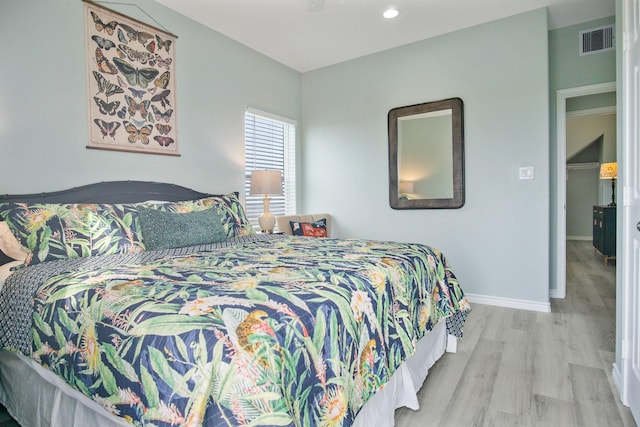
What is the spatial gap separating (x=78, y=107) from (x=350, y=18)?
2.36 m

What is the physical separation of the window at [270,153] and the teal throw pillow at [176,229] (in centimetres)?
133

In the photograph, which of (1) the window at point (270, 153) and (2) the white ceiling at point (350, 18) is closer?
(2) the white ceiling at point (350, 18)

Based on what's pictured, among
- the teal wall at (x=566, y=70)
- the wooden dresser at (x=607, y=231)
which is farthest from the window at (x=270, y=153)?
the wooden dresser at (x=607, y=231)

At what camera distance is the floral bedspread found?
896mm

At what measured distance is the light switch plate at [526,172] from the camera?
3305mm

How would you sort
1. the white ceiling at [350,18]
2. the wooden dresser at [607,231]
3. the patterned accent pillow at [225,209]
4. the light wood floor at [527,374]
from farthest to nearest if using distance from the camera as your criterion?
the wooden dresser at [607,231] < the white ceiling at [350,18] < the patterned accent pillow at [225,209] < the light wood floor at [527,374]

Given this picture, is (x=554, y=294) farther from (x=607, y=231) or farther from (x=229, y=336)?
(x=229, y=336)

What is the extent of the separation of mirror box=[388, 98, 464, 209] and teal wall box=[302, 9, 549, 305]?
0.09m

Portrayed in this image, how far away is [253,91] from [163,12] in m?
1.13

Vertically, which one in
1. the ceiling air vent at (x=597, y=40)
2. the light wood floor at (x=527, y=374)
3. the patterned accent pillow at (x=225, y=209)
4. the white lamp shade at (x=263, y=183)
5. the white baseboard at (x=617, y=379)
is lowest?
the light wood floor at (x=527, y=374)

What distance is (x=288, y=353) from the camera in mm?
1000

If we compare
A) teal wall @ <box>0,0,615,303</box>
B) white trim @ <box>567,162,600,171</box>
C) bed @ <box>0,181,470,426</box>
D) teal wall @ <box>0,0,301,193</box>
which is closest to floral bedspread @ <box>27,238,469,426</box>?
bed @ <box>0,181,470,426</box>

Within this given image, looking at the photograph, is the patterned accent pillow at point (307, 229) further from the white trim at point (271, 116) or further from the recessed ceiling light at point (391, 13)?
the recessed ceiling light at point (391, 13)

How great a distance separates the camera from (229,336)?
37.1 inches
